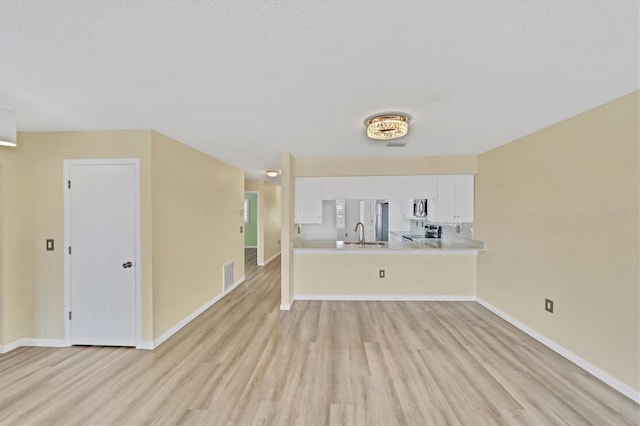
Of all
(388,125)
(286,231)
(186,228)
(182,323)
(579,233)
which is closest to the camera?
(388,125)

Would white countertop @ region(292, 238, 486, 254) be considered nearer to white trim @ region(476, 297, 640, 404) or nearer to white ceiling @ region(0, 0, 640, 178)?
white trim @ region(476, 297, 640, 404)

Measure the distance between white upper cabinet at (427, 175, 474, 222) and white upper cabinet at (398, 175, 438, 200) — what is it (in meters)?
0.09

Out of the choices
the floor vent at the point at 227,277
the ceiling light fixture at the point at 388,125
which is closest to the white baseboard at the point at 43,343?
the floor vent at the point at 227,277

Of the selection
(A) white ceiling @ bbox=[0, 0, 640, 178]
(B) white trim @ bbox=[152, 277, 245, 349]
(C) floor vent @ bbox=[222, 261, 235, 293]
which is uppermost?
(A) white ceiling @ bbox=[0, 0, 640, 178]

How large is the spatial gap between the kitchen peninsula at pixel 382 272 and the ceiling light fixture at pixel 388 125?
213cm

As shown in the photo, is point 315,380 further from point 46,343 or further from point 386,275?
point 46,343

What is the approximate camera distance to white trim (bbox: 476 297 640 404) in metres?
1.92

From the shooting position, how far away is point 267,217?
696cm

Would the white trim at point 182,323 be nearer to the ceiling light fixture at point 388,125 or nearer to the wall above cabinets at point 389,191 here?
the wall above cabinets at point 389,191

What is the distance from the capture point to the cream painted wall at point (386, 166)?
12.9 feet

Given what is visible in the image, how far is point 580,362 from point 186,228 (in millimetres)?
4380

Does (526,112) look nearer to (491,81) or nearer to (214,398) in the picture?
(491,81)

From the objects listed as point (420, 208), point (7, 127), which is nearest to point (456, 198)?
point (420, 208)

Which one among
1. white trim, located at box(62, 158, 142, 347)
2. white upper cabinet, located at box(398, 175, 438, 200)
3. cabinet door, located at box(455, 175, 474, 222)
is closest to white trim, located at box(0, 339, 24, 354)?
white trim, located at box(62, 158, 142, 347)
